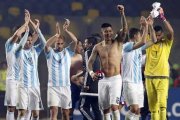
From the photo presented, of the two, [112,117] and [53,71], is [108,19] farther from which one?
[112,117]

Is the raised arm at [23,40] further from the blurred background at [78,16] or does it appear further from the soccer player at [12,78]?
the blurred background at [78,16]

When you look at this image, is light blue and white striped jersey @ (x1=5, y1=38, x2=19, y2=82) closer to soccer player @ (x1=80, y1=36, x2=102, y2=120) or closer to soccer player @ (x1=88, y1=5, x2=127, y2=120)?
soccer player @ (x1=80, y1=36, x2=102, y2=120)

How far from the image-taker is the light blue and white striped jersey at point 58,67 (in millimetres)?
15273

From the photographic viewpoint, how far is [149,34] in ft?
48.9

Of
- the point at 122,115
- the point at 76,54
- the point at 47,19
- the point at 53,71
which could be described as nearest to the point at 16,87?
the point at 53,71

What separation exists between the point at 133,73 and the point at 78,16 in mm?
4831

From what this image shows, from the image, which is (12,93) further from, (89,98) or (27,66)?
(89,98)

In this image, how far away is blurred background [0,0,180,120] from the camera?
62.0 ft

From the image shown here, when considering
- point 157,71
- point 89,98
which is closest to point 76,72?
point 89,98

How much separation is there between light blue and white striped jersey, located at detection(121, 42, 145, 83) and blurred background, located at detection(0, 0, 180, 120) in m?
3.98

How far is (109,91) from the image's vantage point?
13.4m

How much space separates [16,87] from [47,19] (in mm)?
4385

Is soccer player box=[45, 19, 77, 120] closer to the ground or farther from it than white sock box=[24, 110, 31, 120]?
farther from it

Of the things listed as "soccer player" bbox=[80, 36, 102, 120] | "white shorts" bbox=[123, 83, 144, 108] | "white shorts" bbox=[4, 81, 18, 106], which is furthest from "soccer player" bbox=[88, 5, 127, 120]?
"white shorts" bbox=[4, 81, 18, 106]
